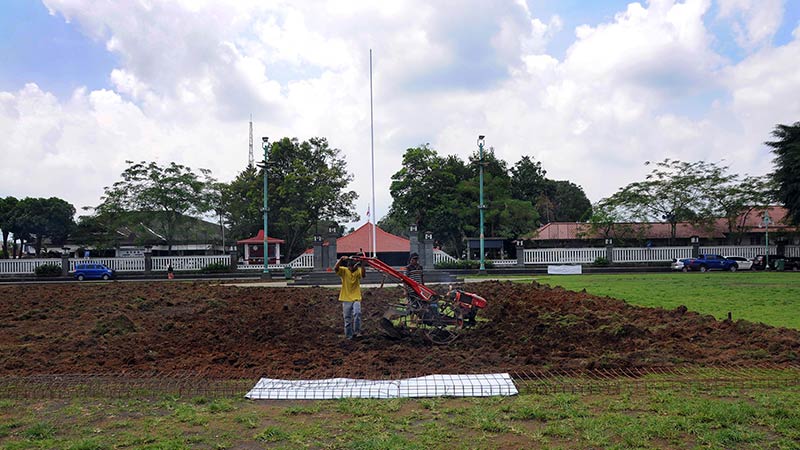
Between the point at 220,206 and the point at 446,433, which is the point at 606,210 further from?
the point at 446,433

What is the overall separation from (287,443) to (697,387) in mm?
4019

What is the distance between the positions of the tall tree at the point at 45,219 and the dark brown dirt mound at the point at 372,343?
4078 centimetres

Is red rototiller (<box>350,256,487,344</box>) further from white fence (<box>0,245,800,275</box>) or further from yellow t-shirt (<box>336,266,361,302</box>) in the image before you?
white fence (<box>0,245,800,275</box>)

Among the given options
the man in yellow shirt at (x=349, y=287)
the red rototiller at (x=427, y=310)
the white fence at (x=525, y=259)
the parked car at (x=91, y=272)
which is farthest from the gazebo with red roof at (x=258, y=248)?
the red rototiller at (x=427, y=310)

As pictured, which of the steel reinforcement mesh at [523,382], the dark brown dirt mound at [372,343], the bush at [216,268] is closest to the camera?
the steel reinforcement mesh at [523,382]

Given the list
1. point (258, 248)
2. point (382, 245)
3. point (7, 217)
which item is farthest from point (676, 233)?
point (7, 217)

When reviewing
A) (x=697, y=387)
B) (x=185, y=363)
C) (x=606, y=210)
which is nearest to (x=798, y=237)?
(x=606, y=210)

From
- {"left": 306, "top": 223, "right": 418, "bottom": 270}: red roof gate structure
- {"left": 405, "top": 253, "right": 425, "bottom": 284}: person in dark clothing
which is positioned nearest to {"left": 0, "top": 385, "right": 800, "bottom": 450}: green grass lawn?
{"left": 405, "top": 253, "right": 425, "bottom": 284}: person in dark clothing

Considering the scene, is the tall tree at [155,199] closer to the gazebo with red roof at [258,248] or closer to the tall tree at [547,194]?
the gazebo with red roof at [258,248]

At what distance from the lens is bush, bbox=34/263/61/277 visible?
33719 millimetres

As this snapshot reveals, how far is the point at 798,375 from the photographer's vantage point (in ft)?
20.2

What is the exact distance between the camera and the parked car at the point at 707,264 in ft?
109

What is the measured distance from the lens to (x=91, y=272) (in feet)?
109

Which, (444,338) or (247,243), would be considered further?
(247,243)
